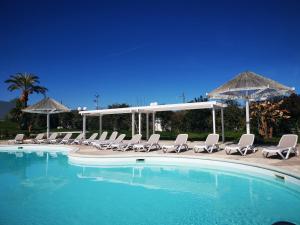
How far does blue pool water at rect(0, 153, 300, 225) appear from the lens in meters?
5.19

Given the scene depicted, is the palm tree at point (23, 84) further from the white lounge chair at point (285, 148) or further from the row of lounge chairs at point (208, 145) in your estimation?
the white lounge chair at point (285, 148)

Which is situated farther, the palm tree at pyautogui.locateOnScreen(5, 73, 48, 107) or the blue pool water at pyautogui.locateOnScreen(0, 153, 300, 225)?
the palm tree at pyautogui.locateOnScreen(5, 73, 48, 107)

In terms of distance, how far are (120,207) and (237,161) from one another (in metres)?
4.84

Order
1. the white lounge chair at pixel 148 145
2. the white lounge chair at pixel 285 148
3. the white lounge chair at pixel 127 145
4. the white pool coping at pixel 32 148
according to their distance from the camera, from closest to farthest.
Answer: the white lounge chair at pixel 285 148
the white lounge chair at pixel 148 145
the white lounge chair at pixel 127 145
the white pool coping at pixel 32 148

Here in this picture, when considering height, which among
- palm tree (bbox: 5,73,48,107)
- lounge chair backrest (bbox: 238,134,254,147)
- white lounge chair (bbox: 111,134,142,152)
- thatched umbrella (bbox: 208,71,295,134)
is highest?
palm tree (bbox: 5,73,48,107)

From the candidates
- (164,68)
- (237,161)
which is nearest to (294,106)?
(237,161)

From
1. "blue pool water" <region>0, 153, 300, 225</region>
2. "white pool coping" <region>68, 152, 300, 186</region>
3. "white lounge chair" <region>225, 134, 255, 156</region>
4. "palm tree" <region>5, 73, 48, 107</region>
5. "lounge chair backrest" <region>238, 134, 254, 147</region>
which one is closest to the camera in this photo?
"blue pool water" <region>0, 153, 300, 225</region>

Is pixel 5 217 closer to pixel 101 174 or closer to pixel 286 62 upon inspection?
pixel 101 174

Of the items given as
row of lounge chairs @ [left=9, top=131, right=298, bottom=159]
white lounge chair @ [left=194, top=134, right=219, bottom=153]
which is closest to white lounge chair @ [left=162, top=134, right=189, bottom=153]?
row of lounge chairs @ [left=9, top=131, right=298, bottom=159]

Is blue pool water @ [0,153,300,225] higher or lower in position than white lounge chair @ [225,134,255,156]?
lower

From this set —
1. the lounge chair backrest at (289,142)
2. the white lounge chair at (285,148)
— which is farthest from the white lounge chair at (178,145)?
the lounge chair backrest at (289,142)

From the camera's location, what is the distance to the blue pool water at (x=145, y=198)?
5.19 meters

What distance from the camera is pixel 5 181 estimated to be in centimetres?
898

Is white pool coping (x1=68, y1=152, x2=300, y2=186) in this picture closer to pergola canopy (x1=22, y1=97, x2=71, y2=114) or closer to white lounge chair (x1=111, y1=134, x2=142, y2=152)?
white lounge chair (x1=111, y1=134, x2=142, y2=152)
